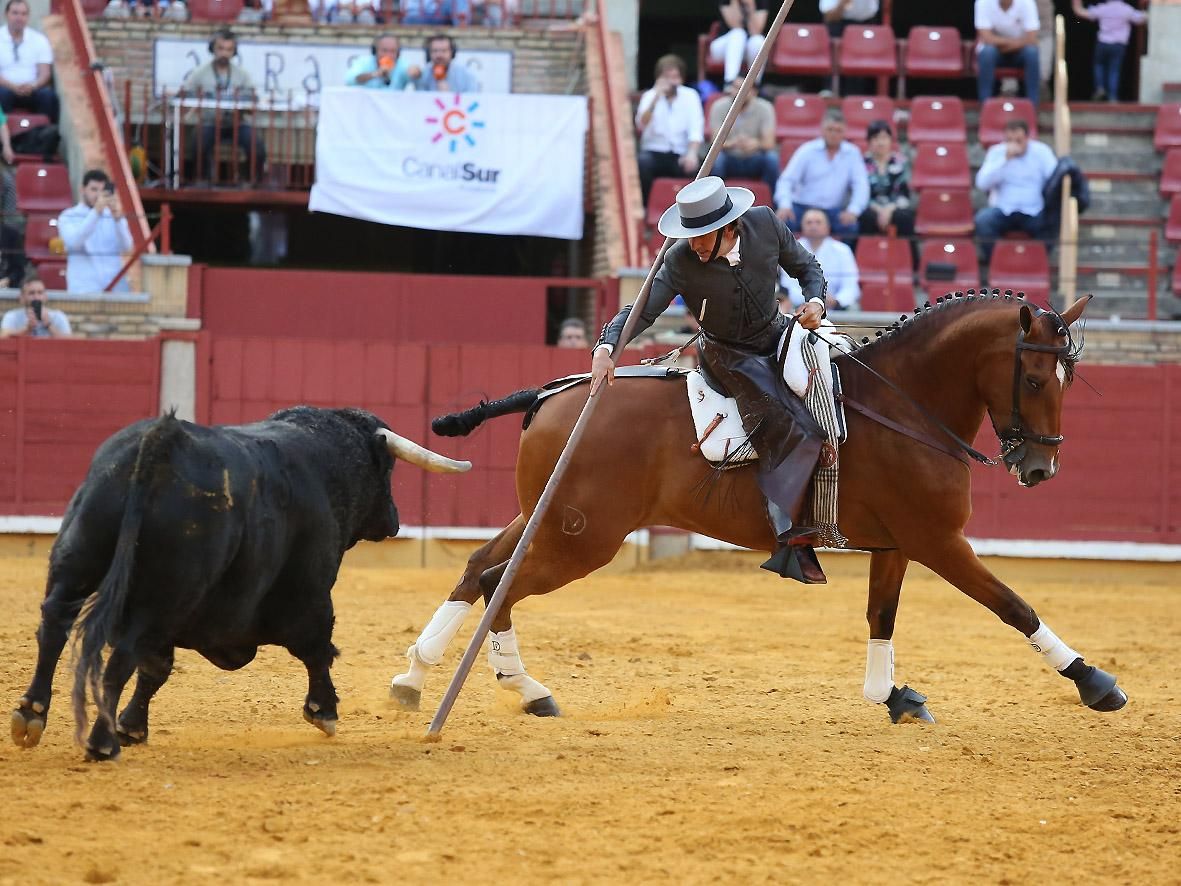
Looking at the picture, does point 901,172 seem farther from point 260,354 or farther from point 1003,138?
point 260,354

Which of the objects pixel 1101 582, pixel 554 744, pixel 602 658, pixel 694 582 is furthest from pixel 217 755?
pixel 1101 582

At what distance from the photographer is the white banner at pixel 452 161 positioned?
14.7 meters

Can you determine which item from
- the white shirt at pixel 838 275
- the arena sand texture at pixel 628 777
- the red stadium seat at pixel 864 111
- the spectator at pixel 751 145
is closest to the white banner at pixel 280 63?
the spectator at pixel 751 145

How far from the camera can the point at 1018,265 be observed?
1408 centimetres

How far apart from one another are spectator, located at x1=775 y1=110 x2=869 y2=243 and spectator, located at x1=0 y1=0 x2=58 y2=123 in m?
6.82

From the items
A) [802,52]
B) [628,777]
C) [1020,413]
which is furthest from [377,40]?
[628,777]

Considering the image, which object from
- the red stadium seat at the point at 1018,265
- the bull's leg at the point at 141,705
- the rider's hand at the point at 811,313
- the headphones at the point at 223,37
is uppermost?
the headphones at the point at 223,37

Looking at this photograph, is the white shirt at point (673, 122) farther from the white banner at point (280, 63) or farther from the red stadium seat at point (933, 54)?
the red stadium seat at point (933, 54)

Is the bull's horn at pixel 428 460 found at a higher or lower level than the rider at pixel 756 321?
lower

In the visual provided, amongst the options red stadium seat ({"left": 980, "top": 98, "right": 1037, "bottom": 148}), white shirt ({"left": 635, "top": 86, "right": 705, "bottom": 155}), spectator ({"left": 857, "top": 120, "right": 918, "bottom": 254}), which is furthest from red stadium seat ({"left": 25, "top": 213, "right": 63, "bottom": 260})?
red stadium seat ({"left": 980, "top": 98, "right": 1037, "bottom": 148})

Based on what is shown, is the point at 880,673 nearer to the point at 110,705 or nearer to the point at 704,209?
the point at 704,209

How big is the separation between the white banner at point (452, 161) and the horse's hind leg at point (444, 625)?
8410 millimetres

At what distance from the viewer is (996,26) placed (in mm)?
16547

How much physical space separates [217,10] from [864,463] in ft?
39.6
